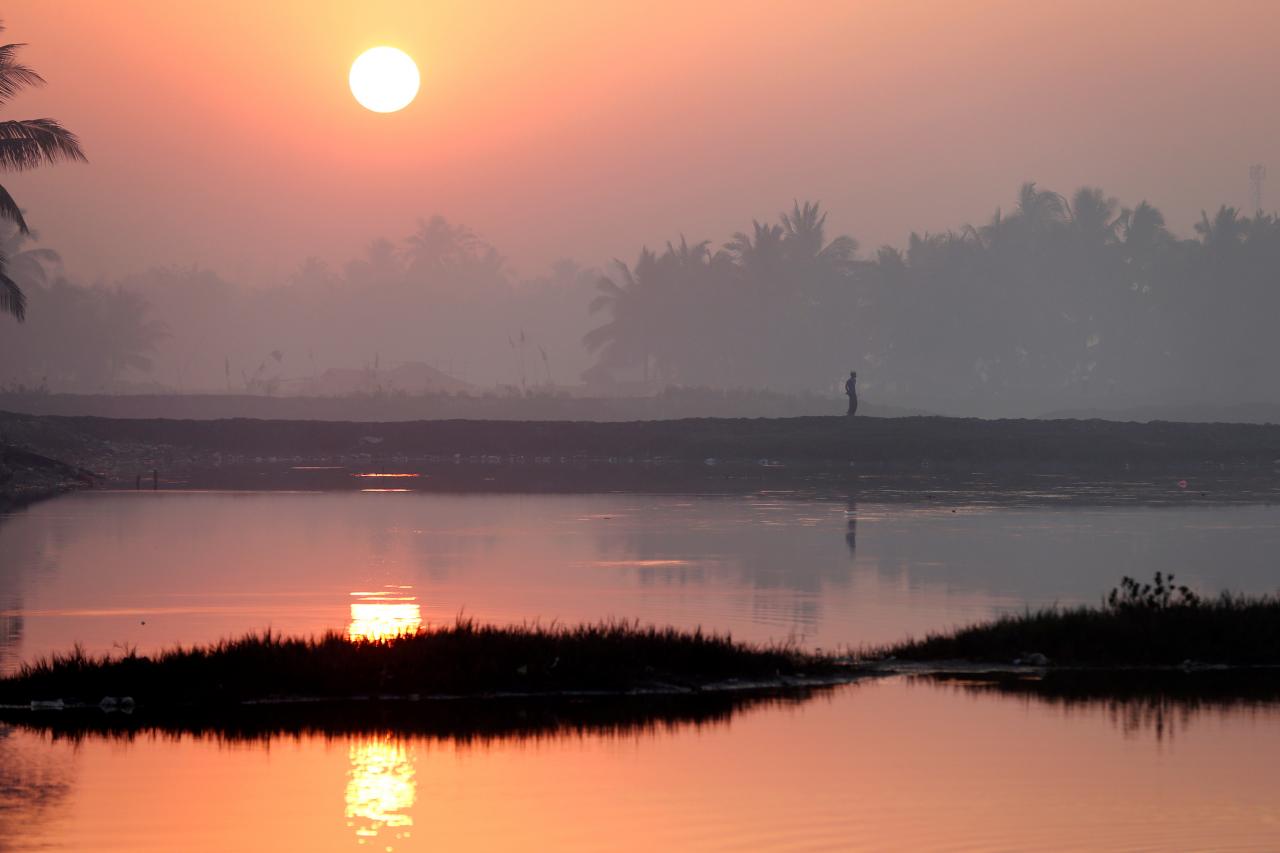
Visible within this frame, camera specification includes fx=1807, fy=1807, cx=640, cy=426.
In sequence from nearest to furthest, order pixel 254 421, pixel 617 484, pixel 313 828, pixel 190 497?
pixel 313 828 → pixel 190 497 → pixel 617 484 → pixel 254 421

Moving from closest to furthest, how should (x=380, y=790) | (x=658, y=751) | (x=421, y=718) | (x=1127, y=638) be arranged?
(x=380, y=790) → (x=658, y=751) → (x=421, y=718) → (x=1127, y=638)

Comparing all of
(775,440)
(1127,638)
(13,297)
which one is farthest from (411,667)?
(775,440)

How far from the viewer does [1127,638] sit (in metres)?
18.6

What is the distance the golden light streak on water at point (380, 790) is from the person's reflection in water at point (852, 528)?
18235mm

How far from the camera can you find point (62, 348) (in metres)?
136

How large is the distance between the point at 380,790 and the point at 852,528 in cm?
2548

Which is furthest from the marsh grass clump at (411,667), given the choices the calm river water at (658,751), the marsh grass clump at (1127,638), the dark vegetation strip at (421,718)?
the marsh grass clump at (1127,638)

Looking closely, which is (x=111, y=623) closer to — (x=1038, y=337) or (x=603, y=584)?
(x=603, y=584)

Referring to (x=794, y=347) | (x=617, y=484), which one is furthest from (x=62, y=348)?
(x=617, y=484)

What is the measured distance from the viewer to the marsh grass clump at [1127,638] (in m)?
18.4

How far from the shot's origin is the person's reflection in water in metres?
32.4

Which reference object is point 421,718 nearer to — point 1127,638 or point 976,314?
point 1127,638

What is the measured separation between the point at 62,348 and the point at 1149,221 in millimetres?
80950

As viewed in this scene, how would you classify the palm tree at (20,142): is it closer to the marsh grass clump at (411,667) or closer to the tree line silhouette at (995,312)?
the marsh grass clump at (411,667)
